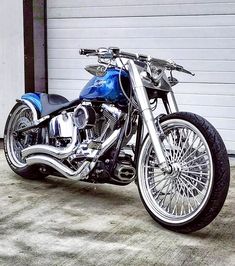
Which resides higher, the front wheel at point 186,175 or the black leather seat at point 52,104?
the black leather seat at point 52,104

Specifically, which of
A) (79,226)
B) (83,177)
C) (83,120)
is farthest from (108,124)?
(79,226)

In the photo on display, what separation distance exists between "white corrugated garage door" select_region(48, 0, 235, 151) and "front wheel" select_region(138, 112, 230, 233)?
317 cm

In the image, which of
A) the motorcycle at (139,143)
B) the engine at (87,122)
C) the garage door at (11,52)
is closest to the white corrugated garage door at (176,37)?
the garage door at (11,52)

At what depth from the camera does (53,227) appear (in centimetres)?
375

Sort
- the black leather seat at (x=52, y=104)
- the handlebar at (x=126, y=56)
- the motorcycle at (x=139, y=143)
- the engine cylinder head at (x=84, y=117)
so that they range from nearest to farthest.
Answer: the motorcycle at (x=139, y=143) → the handlebar at (x=126, y=56) → the engine cylinder head at (x=84, y=117) → the black leather seat at (x=52, y=104)

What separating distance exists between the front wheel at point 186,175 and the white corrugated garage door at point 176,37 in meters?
3.17

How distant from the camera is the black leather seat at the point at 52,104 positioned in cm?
465

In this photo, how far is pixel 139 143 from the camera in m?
4.07

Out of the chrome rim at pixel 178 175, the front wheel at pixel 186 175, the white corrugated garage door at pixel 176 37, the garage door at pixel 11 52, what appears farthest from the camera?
the garage door at pixel 11 52

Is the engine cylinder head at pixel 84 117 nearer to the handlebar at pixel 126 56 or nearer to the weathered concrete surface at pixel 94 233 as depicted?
the handlebar at pixel 126 56

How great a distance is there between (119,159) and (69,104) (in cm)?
77

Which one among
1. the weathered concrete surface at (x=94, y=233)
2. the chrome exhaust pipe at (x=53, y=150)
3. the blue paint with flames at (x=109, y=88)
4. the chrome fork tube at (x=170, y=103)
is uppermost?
the blue paint with flames at (x=109, y=88)

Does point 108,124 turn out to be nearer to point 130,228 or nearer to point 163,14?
point 130,228

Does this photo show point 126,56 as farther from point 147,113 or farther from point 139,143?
point 139,143
